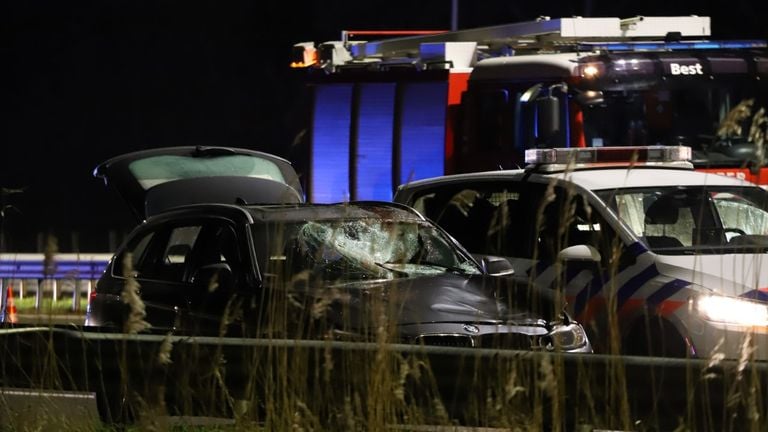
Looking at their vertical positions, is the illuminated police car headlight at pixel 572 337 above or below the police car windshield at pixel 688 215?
below

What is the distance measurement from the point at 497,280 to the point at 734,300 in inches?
51.0

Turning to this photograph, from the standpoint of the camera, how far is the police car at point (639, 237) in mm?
8219

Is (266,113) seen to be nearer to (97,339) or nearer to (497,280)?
(497,280)

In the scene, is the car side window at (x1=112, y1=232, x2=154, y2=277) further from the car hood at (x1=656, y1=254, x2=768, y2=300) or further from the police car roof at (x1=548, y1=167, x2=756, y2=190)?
the car hood at (x1=656, y1=254, x2=768, y2=300)

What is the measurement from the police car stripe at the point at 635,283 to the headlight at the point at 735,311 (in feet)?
1.98

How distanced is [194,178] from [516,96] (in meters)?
5.73

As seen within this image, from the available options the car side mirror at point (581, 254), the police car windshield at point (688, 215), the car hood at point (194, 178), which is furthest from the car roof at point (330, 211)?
the car hood at point (194, 178)

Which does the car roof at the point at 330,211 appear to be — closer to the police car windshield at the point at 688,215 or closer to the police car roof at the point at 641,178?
the police car roof at the point at 641,178

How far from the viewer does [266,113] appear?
35312mm

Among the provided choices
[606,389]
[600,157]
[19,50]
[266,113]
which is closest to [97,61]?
[19,50]

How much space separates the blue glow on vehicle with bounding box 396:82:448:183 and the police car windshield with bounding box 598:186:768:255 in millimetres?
7477

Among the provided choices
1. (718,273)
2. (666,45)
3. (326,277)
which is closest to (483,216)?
(718,273)

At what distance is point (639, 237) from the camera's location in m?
9.16

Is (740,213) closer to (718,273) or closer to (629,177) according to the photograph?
(629,177)
